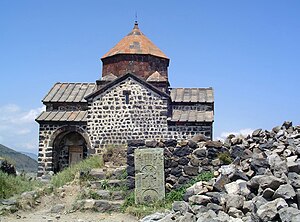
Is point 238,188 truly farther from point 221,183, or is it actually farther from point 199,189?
point 199,189

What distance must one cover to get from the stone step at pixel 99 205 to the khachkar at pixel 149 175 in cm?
47

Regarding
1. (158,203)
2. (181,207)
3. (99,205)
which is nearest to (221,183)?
(181,207)

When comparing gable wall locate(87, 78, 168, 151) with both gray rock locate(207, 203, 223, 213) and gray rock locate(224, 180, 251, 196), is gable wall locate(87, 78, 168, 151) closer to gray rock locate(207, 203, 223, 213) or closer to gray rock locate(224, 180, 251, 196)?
gray rock locate(224, 180, 251, 196)

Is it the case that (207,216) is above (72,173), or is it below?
below

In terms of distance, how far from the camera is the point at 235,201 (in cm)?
611

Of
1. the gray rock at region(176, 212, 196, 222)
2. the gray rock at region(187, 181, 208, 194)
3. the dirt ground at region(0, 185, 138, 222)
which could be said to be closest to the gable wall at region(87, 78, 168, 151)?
the dirt ground at region(0, 185, 138, 222)

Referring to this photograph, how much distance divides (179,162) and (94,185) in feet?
7.82

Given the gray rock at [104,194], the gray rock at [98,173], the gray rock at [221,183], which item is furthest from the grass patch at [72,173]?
the gray rock at [221,183]

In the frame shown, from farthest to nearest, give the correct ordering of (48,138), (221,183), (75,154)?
(75,154) < (48,138) < (221,183)

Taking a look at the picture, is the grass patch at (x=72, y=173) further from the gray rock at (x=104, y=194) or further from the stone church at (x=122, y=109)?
the stone church at (x=122, y=109)

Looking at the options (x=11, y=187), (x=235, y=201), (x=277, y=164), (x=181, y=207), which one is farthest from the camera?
(x=11, y=187)

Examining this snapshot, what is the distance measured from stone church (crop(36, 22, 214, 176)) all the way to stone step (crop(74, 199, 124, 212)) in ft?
23.0

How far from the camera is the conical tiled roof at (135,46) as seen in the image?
58.5 ft

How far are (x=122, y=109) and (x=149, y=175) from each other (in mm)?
7459
